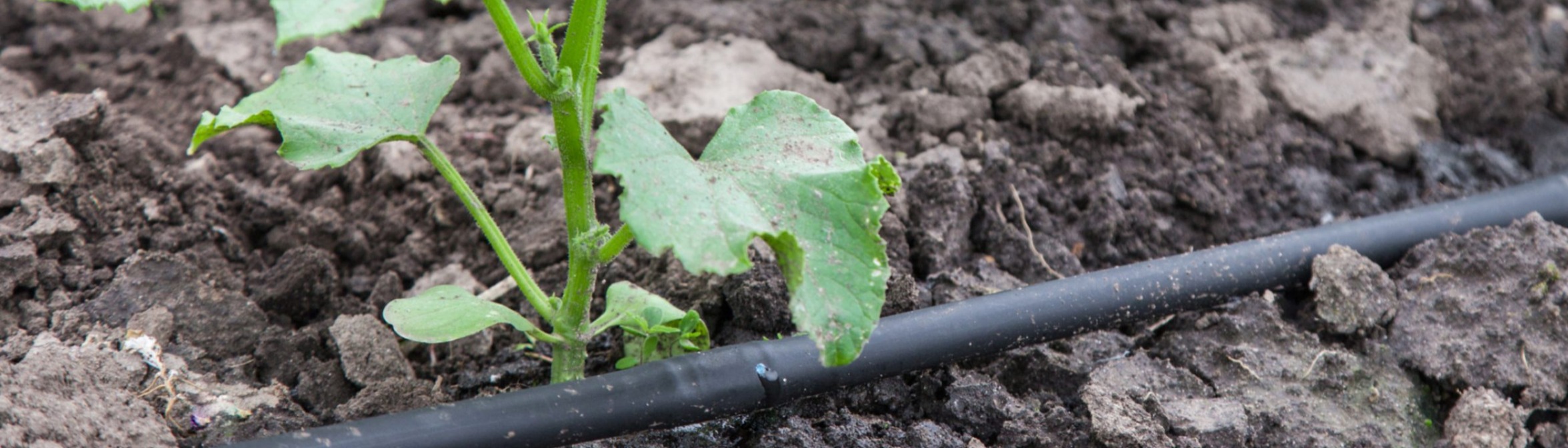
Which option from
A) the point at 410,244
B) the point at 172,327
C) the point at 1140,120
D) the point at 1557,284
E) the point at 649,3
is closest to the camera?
the point at 172,327

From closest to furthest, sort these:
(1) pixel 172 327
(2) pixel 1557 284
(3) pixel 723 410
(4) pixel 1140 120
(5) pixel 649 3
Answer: (3) pixel 723 410 → (1) pixel 172 327 → (2) pixel 1557 284 → (4) pixel 1140 120 → (5) pixel 649 3

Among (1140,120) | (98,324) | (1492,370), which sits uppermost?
(98,324)

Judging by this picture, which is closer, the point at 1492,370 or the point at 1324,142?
the point at 1492,370

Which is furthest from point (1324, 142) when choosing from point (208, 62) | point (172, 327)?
point (208, 62)

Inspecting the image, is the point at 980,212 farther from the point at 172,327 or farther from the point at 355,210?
the point at 172,327

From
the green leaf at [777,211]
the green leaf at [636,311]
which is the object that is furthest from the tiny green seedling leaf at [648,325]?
the green leaf at [777,211]

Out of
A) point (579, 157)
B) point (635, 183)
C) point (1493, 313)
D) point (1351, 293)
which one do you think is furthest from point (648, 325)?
point (1493, 313)
